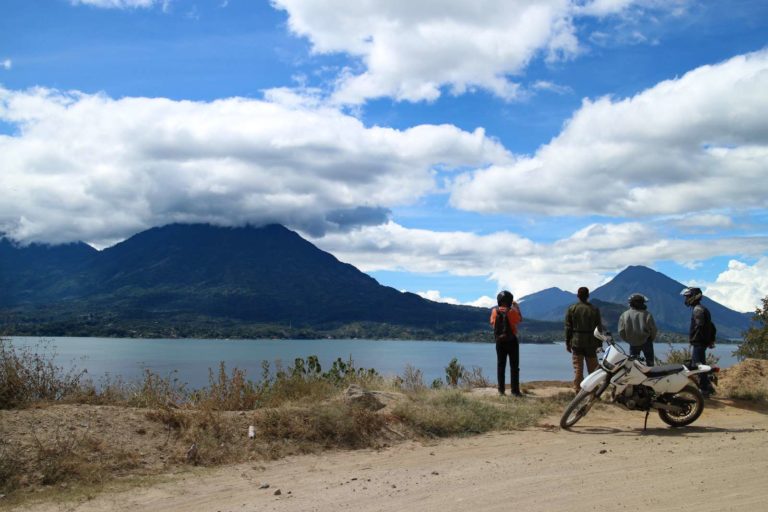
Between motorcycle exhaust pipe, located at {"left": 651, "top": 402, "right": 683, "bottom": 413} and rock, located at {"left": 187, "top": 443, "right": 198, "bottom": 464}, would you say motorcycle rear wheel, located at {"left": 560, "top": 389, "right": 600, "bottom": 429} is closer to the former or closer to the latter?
motorcycle exhaust pipe, located at {"left": 651, "top": 402, "right": 683, "bottom": 413}

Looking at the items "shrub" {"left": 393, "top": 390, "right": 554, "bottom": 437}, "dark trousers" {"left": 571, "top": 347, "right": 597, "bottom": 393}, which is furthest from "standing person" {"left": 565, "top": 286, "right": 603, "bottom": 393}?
"shrub" {"left": 393, "top": 390, "right": 554, "bottom": 437}

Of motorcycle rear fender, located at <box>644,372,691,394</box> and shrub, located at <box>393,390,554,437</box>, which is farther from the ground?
motorcycle rear fender, located at <box>644,372,691,394</box>

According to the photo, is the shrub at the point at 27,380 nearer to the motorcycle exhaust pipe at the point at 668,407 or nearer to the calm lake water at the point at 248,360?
the calm lake water at the point at 248,360

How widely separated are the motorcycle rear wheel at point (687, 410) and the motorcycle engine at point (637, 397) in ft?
1.09

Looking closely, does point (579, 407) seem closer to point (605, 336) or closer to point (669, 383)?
point (605, 336)

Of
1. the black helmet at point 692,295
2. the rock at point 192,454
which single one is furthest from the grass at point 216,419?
the black helmet at point 692,295

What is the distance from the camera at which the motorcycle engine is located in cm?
902

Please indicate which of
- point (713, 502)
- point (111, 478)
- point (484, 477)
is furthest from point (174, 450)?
point (713, 502)

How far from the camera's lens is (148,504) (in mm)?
5879

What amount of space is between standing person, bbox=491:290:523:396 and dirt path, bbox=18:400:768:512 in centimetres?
256

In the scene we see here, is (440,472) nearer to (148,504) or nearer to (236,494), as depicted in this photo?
(236,494)

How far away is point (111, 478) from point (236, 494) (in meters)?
1.46

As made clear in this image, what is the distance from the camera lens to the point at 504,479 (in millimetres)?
6242

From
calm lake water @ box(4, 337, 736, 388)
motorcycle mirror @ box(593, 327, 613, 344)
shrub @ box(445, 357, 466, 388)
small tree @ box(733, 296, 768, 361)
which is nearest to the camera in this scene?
motorcycle mirror @ box(593, 327, 613, 344)
